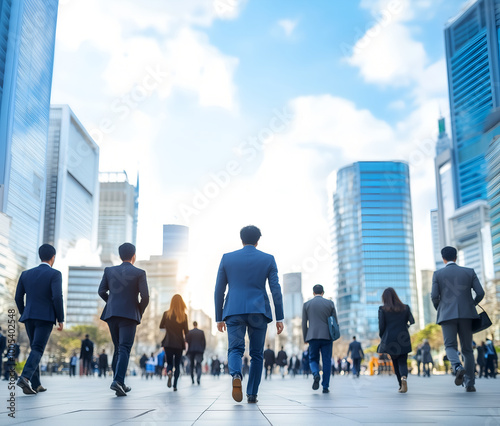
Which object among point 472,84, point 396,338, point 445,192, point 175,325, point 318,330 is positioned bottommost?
point 396,338

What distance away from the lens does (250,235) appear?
759 centimetres

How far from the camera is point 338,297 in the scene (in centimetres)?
19038

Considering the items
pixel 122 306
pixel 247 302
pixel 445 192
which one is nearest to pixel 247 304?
pixel 247 302

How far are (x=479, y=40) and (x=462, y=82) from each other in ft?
51.2

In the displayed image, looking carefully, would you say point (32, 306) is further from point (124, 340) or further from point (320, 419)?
point (320, 419)

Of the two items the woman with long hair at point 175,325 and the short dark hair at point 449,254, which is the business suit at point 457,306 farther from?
the woman with long hair at point 175,325

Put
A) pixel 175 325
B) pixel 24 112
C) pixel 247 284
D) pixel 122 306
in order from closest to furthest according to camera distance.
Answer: pixel 247 284, pixel 122 306, pixel 175 325, pixel 24 112

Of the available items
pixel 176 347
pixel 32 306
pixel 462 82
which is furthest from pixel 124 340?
pixel 462 82

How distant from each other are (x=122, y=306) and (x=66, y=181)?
557 feet

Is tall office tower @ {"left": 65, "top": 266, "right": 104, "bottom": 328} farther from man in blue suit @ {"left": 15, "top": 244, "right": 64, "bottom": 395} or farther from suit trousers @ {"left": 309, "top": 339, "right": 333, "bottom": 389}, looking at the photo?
man in blue suit @ {"left": 15, "top": 244, "right": 64, "bottom": 395}

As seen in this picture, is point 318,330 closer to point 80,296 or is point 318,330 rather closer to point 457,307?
point 457,307

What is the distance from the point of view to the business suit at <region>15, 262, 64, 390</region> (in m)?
8.60

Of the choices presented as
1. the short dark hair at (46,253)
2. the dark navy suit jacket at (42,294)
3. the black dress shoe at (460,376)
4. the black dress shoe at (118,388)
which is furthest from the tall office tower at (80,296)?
the black dress shoe at (460,376)

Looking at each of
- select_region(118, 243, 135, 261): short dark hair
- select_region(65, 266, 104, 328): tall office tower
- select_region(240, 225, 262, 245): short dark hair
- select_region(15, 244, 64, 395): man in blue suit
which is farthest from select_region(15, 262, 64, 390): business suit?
select_region(65, 266, 104, 328): tall office tower
